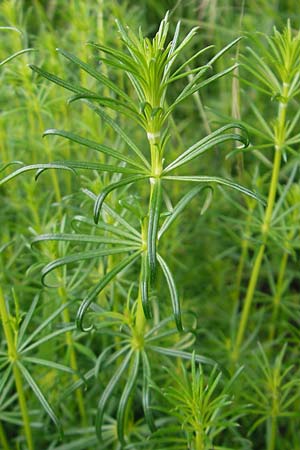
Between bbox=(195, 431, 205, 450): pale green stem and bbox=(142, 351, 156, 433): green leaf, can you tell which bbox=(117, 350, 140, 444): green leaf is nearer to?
bbox=(142, 351, 156, 433): green leaf

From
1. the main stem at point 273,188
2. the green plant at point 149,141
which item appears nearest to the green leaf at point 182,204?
the green plant at point 149,141

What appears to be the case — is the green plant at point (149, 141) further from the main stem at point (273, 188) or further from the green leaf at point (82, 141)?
the main stem at point (273, 188)

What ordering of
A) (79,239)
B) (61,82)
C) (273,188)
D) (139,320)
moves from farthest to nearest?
(273,188) → (139,320) → (79,239) → (61,82)

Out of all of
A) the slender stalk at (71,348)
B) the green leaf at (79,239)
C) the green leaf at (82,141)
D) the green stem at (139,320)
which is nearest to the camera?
the green leaf at (82,141)

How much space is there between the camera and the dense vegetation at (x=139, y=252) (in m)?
1.08

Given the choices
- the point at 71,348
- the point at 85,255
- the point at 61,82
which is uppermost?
the point at 61,82

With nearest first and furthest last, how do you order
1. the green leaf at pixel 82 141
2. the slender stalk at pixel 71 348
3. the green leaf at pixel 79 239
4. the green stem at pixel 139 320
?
the green leaf at pixel 82 141
the green leaf at pixel 79 239
the green stem at pixel 139 320
the slender stalk at pixel 71 348

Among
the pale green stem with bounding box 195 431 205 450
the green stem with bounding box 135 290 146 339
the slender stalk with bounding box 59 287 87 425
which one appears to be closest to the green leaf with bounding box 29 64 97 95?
the green stem with bounding box 135 290 146 339

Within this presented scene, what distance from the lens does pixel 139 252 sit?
1.14 meters

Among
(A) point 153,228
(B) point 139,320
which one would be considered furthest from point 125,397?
(A) point 153,228

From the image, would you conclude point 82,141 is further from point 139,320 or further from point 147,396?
point 147,396

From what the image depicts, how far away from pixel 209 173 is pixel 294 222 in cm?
73

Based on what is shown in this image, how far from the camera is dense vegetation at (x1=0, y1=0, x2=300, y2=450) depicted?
108 cm

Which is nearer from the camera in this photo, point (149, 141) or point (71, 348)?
point (149, 141)
